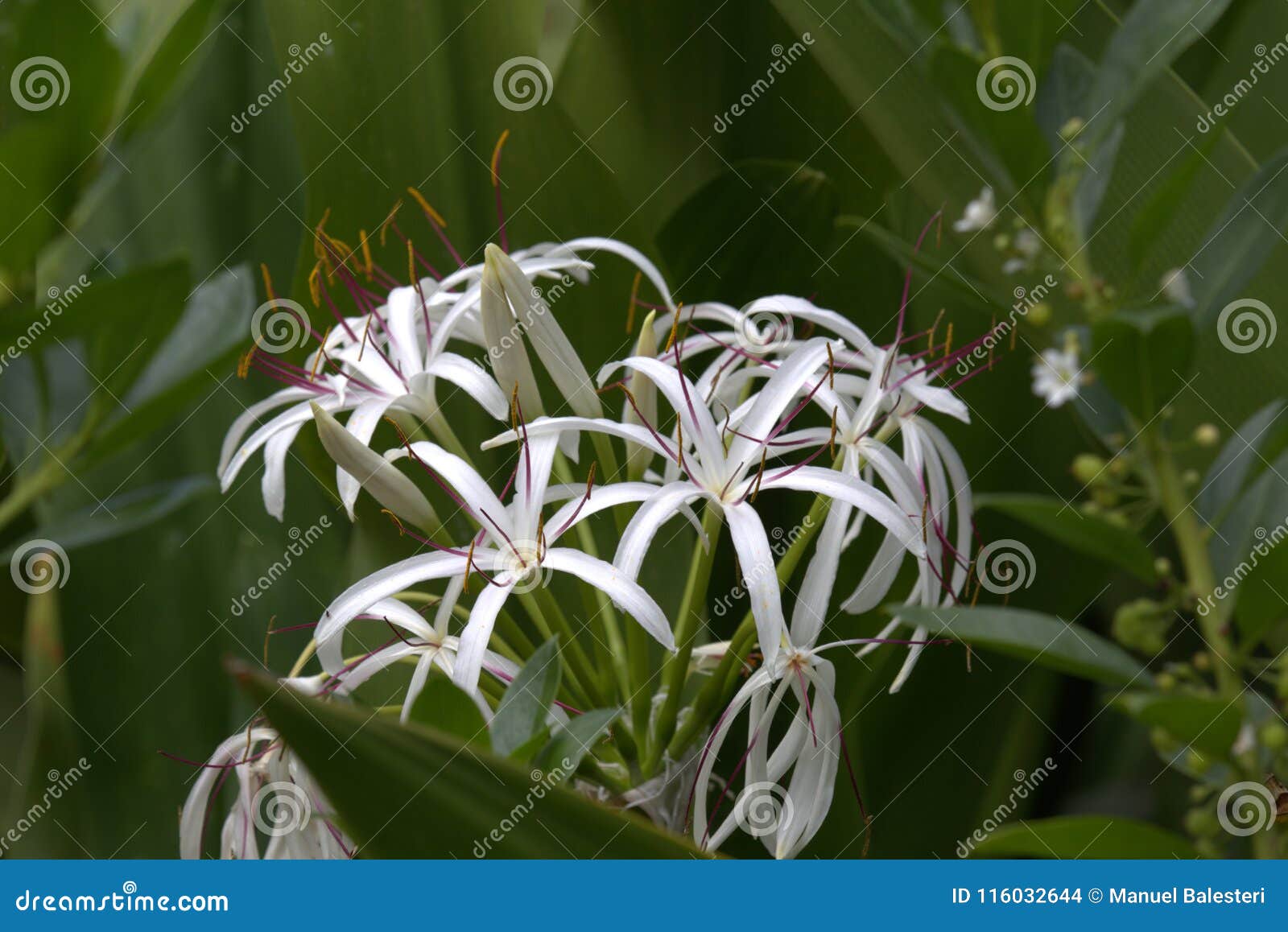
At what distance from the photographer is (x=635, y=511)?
1.17ft

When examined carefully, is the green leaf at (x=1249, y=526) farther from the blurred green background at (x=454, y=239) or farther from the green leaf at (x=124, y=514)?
the green leaf at (x=124, y=514)

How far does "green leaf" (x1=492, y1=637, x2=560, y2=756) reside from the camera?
0.28m

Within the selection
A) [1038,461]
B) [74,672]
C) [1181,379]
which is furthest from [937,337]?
[74,672]

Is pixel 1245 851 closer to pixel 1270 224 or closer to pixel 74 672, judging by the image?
pixel 1270 224

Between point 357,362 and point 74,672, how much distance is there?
0.98ft

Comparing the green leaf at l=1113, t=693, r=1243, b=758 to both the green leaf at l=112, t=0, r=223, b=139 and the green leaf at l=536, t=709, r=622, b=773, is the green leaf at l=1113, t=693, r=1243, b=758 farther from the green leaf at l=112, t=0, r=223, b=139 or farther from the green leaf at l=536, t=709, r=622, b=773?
the green leaf at l=112, t=0, r=223, b=139

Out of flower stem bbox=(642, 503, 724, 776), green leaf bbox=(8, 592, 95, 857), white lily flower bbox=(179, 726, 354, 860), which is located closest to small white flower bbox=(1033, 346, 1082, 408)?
flower stem bbox=(642, 503, 724, 776)

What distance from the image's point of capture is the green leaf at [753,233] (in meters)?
0.46

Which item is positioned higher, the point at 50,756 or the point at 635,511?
the point at 635,511

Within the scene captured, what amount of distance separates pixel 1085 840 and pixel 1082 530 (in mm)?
93

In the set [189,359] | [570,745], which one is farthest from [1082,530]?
[189,359]

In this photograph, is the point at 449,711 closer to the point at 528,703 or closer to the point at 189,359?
the point at 528,703

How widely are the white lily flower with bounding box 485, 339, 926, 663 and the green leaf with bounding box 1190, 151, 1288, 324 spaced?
0.13 metres

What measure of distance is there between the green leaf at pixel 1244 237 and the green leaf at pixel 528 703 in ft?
0.77
